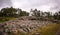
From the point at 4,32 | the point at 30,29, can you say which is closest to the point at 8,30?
the point at 4,32

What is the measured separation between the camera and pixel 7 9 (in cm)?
6794

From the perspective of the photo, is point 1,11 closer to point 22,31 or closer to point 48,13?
point 48,13

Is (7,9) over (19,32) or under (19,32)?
over

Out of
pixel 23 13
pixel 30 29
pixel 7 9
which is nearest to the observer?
pixel 30 29

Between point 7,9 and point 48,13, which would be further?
point 48,13

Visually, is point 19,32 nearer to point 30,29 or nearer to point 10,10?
point 30,29

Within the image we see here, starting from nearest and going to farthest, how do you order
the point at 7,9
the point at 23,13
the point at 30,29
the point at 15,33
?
1. the point at 15,33
2. the point at 30,29
3. the point at 7,9
4. the point at 23,13

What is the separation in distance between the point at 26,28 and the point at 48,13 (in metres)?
55.7

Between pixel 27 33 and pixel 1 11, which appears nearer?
pixel 27 33

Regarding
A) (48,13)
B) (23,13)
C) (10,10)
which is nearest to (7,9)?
(10,10)

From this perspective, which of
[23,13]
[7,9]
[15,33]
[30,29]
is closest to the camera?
[15,33]

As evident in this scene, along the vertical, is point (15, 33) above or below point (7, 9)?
below

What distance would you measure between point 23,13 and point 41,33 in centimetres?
5495

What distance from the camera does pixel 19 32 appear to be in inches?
838
